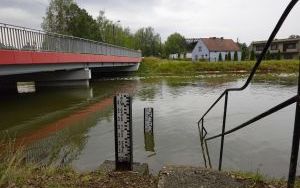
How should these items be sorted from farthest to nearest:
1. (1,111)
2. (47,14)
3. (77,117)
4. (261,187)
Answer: (47,14) → (1,111) → (77,117) → (261,187)

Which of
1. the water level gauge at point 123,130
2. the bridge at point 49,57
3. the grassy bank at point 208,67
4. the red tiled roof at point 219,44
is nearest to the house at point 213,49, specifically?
the red tiled roof at point 219,44

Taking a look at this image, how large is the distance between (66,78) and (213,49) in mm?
64469

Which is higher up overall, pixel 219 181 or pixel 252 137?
pixel 219 181

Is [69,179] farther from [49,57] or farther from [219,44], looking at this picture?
→ [219,44]

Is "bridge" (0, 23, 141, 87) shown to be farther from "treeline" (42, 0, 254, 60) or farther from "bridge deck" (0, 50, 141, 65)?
"treeline" (42, 0, 254, 60)

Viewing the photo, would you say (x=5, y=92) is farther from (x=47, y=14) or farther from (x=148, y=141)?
(x=47, y=14)

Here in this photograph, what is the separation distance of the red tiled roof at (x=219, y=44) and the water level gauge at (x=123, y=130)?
283 ft

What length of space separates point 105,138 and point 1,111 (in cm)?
933

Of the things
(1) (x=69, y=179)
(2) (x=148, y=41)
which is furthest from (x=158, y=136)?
(2) (x=148, y=41)

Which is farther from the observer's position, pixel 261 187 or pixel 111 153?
pixel 111 153

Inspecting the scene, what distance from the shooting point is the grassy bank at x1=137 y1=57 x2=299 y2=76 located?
58.3 metres

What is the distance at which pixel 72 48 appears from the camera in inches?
1050

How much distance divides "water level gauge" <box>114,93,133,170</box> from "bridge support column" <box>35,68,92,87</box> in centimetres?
2563

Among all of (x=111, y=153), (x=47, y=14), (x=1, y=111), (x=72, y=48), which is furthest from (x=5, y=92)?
(x=47, y=14)
